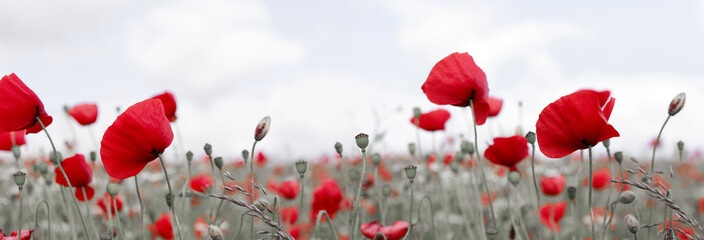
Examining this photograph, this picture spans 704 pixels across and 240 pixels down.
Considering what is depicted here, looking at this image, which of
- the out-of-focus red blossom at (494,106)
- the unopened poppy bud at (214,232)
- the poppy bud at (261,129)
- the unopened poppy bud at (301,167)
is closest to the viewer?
the unopened poppy bud at (214,232)

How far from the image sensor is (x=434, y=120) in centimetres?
252

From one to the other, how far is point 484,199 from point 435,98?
2.50 metres

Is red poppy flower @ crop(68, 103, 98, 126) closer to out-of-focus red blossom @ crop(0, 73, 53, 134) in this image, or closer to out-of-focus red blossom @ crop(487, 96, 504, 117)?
out-of-focus red blossom @ crop(0, 73, 53, 134)

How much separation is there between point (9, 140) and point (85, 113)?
0.38 meters

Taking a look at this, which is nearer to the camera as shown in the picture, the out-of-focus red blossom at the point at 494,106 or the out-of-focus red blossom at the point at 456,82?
the out-of-focus red blossom at the point at 456,82

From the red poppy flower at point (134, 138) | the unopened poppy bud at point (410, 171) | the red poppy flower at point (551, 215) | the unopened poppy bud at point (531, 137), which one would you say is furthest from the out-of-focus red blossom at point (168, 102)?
the red poppy flower at point (551, 215)

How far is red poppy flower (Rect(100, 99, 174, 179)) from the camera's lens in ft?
4.20

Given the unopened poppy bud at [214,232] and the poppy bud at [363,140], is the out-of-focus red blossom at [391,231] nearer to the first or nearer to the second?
the poppy bud at [363,140]

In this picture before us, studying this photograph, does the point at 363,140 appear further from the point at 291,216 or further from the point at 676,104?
the point at 291,216

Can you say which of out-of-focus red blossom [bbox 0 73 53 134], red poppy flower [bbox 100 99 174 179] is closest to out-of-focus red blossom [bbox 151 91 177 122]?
out-of-focus red blossom [bbox 0 73 53 134]

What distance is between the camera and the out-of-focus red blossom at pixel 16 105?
145 centimetres

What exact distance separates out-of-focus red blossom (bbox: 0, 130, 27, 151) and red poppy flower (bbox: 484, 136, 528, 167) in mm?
1961

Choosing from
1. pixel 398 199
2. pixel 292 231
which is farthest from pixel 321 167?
pixel 292 231

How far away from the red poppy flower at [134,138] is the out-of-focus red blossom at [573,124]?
0.94 metres
